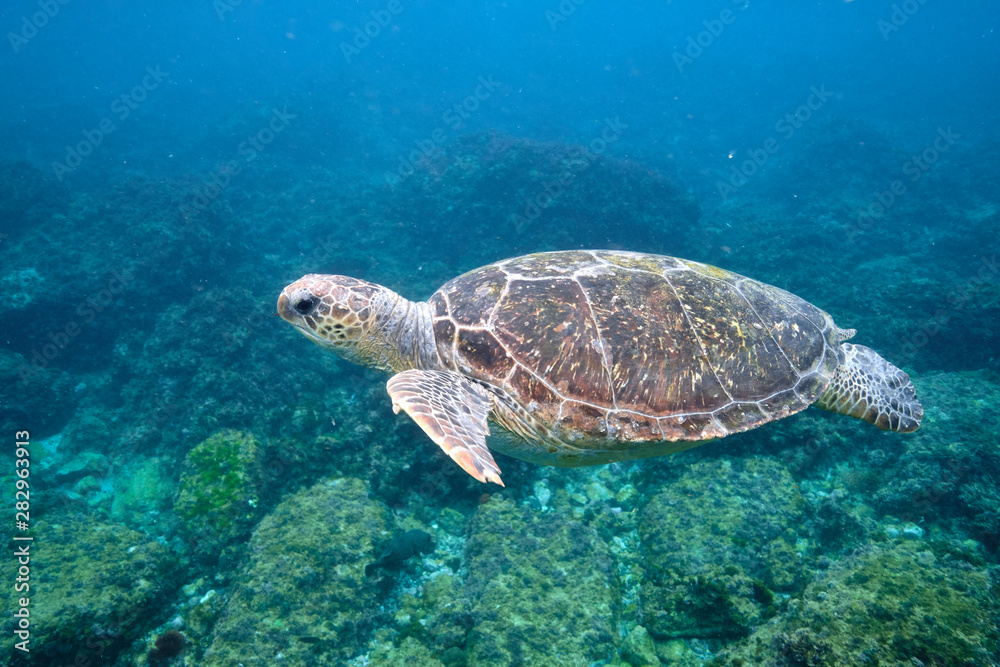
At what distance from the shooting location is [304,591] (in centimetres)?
326

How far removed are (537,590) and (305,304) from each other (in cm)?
306

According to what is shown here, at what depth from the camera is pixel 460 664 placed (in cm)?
305

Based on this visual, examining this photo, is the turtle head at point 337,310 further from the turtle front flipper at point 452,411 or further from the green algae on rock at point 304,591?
the green algae on rock at point 304,591

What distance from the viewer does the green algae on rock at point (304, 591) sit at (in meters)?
2.96

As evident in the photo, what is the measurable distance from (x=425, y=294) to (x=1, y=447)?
21.5ft

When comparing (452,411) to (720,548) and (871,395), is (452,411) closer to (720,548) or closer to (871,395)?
(720,548)

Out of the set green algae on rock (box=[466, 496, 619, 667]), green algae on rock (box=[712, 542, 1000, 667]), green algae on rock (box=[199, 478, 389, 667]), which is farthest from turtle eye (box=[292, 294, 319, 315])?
green algae on rock (box=[712, 542, 1000, 667])

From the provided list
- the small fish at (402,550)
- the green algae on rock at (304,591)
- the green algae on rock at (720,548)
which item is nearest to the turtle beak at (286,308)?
the green algae on rock at (304,591)

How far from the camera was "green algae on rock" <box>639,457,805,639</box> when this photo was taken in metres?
3.07

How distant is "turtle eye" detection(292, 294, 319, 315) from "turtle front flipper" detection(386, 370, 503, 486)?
1059 mm

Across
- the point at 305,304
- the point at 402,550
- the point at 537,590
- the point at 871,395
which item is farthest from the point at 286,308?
the point at 871,395

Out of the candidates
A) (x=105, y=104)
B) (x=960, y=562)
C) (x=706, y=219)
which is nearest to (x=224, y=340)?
(x=960, y=562)

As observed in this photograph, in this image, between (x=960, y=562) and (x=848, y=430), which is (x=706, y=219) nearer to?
(x=848, y=430)

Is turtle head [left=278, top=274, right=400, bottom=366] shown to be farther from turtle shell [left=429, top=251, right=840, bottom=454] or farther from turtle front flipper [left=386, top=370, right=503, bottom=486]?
turtle front flipper [left=386, top=370, right=503, bottom=486]
